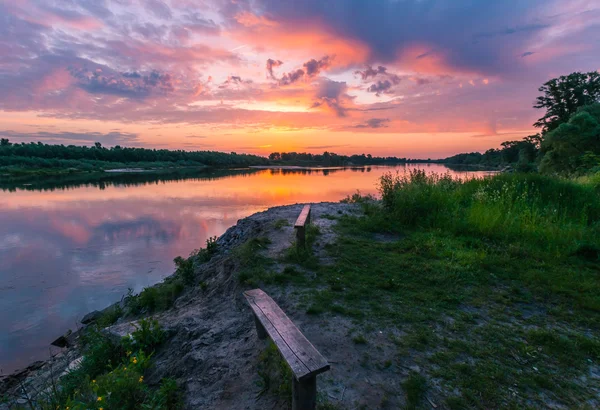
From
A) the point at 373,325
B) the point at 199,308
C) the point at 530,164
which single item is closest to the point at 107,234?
the point at 199,308

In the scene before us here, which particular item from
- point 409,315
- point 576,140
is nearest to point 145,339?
point 409,315

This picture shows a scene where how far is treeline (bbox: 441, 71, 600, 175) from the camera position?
21.7m

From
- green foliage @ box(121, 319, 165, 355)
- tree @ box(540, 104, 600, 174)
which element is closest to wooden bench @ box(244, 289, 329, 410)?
green foliage @ box(121, 319, 165, 355)

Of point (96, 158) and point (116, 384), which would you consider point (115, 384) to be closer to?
point (116, 384)

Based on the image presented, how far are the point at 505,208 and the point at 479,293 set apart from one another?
4.94 meters

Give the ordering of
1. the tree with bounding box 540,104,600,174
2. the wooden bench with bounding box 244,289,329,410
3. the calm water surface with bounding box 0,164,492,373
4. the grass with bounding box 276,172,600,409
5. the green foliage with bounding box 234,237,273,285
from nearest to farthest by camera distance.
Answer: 1. the wooden bench with bounding box 244,289,329,410
2. the grass with bounding box 276,172,600,409
3. the green foliage with bounding box 234,237,273,285
4. the calm water surface with bounding box 0,164,492,373
5. the tree with bounding box 540,104,600,174

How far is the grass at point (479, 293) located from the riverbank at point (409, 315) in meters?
0.02

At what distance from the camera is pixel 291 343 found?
8.32ft

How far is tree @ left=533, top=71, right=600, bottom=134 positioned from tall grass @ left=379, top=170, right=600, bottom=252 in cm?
3242

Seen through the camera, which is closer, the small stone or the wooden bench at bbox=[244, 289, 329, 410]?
the wooden bench at bbox=[244, 289, 329, 410]

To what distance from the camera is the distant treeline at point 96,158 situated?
6141cm

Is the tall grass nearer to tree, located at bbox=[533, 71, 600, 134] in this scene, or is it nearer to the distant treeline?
Result: tree, located at bbox=[533, 71, 600, 134]

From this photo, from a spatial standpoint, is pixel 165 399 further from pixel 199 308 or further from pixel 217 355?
pixel 199 308

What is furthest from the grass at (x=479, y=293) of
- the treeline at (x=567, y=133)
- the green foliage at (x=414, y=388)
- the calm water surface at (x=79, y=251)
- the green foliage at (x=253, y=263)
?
the treeline at (x=567, y=133)
